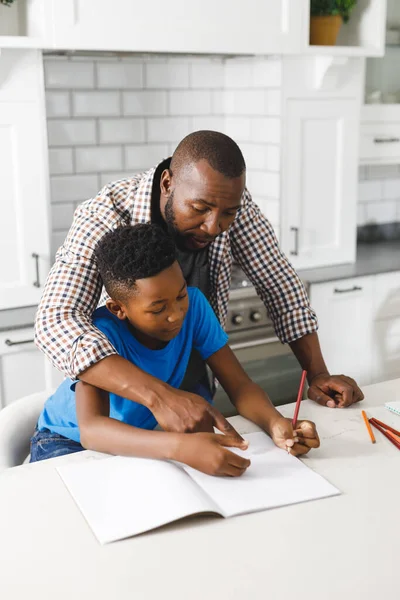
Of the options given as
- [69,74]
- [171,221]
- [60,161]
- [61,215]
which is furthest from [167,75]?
[171,221]

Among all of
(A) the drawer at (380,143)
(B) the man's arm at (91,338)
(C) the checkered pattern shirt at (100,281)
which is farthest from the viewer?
(A) the drawer at (380,143)

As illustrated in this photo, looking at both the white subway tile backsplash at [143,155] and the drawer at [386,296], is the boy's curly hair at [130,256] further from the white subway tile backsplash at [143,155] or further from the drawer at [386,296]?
the drawer at [386,296]

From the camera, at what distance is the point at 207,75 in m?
3.25

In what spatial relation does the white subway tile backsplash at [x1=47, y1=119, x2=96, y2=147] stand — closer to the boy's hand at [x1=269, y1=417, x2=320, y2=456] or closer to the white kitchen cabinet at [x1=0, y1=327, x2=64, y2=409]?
the white kitchen cabinet at [x1=0, y1=327, x2=64, y2=409]

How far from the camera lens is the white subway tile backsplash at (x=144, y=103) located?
3.08m

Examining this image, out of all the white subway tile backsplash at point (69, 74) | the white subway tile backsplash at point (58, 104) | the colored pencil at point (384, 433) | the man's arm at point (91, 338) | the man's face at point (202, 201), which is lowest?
the colored pencil at point (384, 433)

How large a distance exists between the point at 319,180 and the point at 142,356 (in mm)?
1880

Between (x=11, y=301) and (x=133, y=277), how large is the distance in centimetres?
131

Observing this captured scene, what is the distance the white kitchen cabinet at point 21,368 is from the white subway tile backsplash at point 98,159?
0.89 meters

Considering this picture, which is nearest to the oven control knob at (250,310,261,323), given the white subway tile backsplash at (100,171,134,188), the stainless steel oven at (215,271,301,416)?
the stainless steel oven at (215,271,301,416)

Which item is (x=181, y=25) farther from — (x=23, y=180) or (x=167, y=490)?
(x=167, y=490)

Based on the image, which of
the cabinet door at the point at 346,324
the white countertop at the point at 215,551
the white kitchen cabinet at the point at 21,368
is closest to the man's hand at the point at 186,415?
the white countertop at the point at 215,551

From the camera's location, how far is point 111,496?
1.17 m

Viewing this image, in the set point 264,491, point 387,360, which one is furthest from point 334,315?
point 264,491
